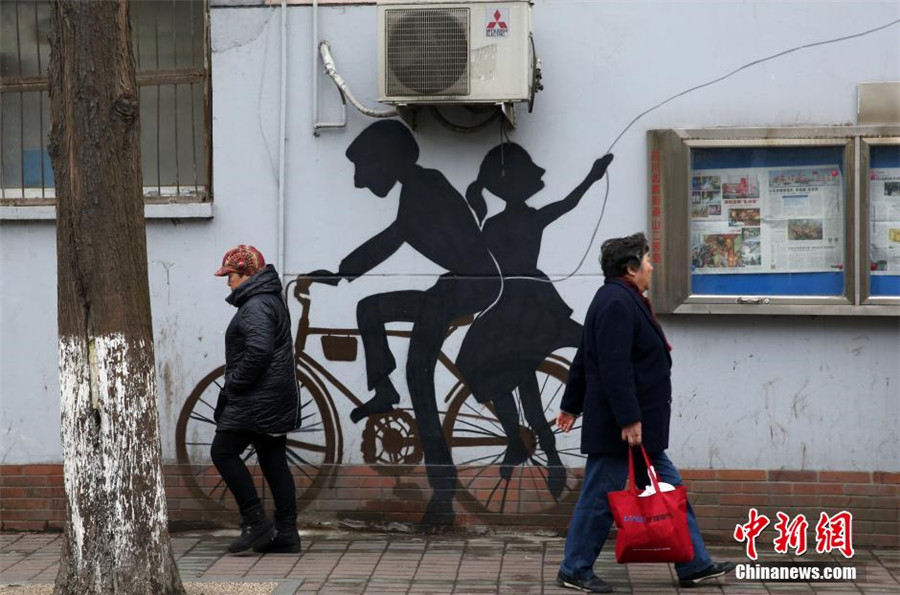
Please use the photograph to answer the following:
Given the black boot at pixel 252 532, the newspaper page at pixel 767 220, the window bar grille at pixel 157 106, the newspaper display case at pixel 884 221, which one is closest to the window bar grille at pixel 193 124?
the window bar grille at pixel 157 106

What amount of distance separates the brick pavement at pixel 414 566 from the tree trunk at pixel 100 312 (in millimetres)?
871

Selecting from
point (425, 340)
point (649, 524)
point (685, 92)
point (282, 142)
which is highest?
point (685, 92)

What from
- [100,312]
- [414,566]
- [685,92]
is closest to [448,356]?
[414,566]

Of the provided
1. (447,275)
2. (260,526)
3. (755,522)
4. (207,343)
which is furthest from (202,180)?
(755,522)

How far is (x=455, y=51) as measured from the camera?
706 cm

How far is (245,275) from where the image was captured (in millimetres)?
7066

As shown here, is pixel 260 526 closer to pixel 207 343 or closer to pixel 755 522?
pixel 207 343

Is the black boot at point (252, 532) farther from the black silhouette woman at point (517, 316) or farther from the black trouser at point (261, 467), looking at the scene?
the black silhouette woman at point (517, 316)

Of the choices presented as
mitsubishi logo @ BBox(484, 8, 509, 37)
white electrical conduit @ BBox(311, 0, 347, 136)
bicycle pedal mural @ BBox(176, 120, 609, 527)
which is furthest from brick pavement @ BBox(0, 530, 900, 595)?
mitsubishi logo @ BBox(484, 8, 509, 37)

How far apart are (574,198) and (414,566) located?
2.42m

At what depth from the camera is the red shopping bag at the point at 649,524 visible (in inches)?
231

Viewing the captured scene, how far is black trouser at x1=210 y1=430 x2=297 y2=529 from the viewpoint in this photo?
7.00 m

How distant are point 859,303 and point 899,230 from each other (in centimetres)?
52

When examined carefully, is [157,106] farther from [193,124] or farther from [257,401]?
[257,401]
